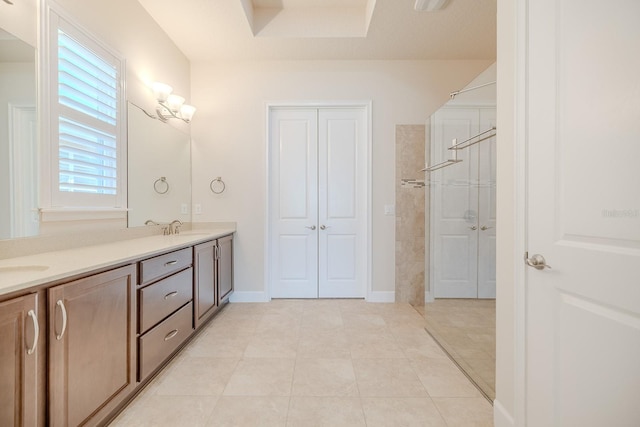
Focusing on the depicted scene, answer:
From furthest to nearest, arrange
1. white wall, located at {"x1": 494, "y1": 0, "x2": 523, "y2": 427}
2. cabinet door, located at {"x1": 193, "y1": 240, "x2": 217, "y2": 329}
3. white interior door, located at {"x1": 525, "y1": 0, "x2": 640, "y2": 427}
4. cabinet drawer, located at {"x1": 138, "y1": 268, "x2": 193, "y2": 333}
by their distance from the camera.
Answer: cabinet door, located at {"x1": 193, "y1": 240, "x2": 217, "y2": 329}
cabinet drawer, located at {"x1": 138, "y1": 268, "x2": 193, "y2": 333}
white wall, located at {"x1": 494, "y1": 0, "x2": 523, "y2": 427}
white interior door, located at {"x1": 525, "y1": 0, "x2": 640, "y2": 427}

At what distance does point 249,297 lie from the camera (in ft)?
11.1

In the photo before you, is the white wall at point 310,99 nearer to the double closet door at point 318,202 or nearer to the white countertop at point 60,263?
the double closet door at point 318,202

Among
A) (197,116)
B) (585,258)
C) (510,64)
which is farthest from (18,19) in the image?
(585,258)

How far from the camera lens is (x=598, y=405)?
39.4 inches

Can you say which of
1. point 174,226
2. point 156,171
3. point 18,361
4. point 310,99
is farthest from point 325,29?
point 18,361

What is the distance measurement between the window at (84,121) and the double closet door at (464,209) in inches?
100

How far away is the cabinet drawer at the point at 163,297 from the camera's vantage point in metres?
1.68

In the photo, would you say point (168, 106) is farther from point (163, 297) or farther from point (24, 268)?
point (24, 268)

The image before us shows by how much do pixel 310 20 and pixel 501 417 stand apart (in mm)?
3498

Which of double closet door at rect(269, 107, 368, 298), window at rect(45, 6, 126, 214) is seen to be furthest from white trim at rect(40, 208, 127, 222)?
double closet door at rect(269, 107, 368, 298)

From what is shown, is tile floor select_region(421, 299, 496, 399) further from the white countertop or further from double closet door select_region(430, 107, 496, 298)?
the white countertop

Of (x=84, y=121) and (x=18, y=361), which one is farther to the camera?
(x=84, y=121)

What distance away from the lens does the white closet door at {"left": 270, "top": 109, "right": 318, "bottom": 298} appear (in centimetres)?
345

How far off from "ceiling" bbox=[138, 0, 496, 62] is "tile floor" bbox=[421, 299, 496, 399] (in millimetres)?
2453
